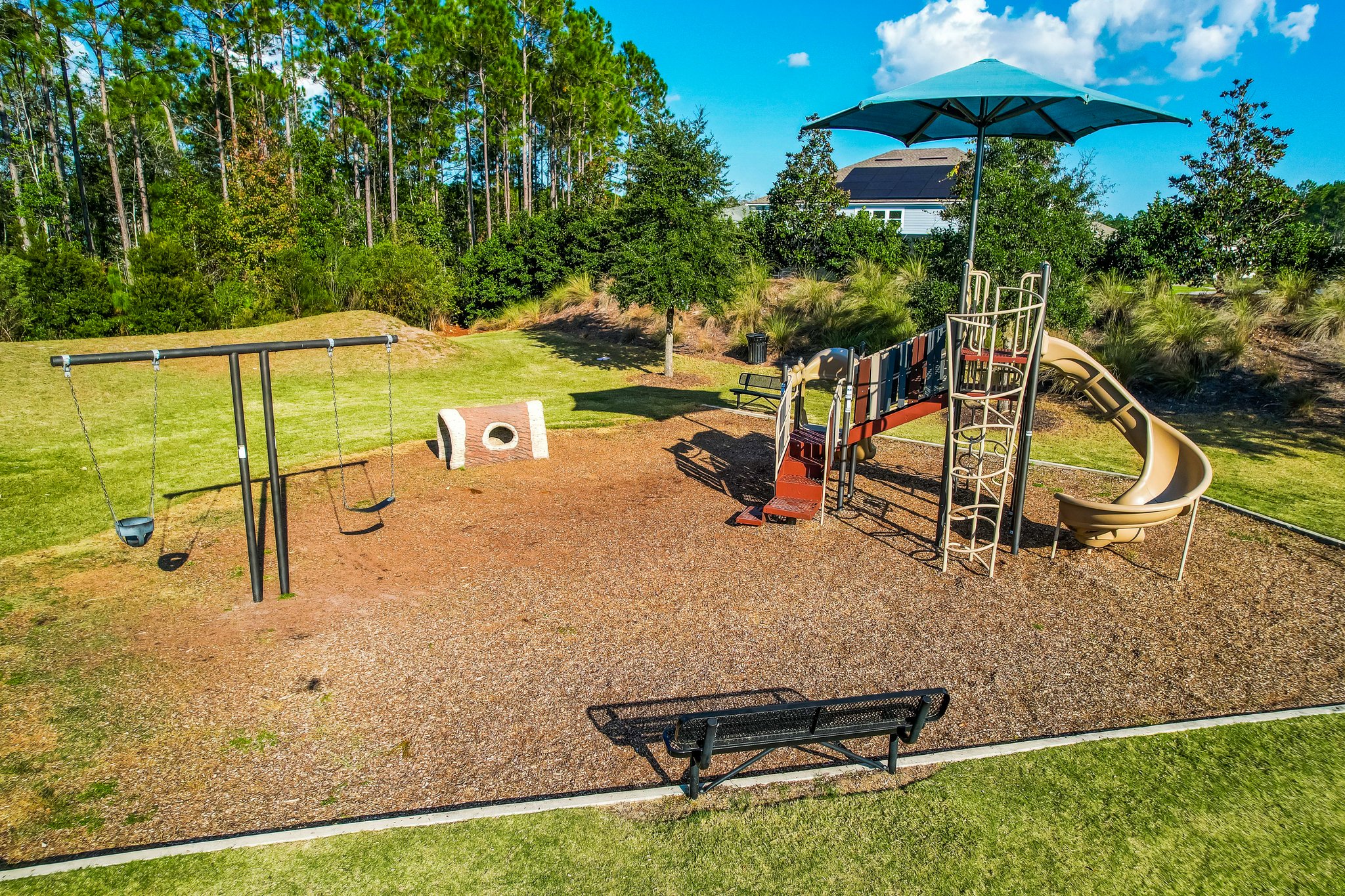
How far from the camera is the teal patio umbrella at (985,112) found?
8008 mm

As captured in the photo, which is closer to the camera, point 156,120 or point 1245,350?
point 1245,350

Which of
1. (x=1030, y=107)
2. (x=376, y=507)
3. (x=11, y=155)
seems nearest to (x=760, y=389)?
(x=1030, y=107)

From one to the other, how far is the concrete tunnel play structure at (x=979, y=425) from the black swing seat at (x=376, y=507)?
4.32 metres

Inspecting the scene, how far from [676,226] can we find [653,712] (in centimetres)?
1308

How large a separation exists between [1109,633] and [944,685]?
2.05m

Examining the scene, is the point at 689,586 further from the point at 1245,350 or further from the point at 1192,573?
the point at 1245,350

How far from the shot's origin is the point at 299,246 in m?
27.0

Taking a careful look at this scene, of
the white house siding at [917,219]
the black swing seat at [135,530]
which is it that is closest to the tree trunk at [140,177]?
the black swing seat at [135,530]

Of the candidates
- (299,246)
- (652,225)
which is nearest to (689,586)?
(652,225)

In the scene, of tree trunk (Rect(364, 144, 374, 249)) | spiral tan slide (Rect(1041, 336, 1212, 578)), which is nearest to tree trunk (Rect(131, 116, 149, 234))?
tree trunk (Rect(364, 144, 374, 249))

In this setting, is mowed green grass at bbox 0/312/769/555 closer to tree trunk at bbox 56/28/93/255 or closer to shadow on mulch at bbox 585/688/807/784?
shadow on mulch at bbox 585/688/807/784

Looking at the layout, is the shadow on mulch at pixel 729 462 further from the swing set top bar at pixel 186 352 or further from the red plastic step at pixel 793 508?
the swing set top bar at pixel 186 352

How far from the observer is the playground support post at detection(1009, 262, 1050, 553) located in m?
7.79

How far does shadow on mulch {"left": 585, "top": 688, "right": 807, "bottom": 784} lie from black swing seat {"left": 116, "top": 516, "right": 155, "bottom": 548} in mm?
4676
